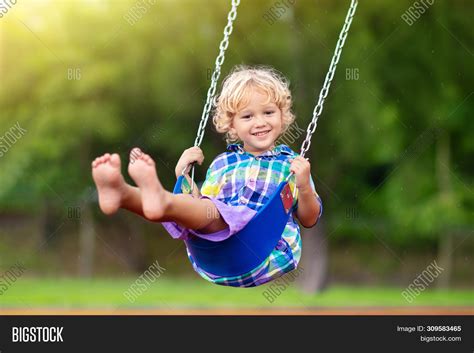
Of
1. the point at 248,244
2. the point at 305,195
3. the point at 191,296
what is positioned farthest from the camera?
the point at 191,296

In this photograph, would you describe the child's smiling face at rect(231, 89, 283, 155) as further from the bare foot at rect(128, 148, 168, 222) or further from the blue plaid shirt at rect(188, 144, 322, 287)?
the bare foot at rect(128, 148, 168, 222)

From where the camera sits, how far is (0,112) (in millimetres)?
13203

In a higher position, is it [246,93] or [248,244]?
[246,93]

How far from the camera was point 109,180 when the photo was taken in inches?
98.2

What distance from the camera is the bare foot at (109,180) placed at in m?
2.50

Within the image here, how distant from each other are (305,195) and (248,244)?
36 cm

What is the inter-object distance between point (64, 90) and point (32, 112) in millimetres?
828

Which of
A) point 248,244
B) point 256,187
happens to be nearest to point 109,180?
point 248,244

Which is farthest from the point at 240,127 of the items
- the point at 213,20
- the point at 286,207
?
the point at 213,20

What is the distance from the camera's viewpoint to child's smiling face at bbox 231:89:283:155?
3.12 metres

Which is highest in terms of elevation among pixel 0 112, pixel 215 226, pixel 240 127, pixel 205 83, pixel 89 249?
pixel 0 112

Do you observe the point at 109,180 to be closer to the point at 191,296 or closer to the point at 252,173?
the point at 252,173

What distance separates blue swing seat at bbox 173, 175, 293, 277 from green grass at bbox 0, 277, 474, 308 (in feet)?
25.7

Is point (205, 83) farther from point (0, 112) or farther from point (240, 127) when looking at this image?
point (240, 127)
